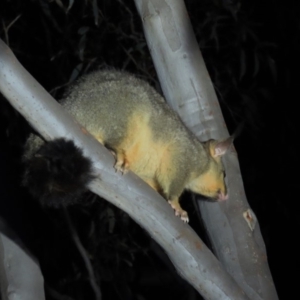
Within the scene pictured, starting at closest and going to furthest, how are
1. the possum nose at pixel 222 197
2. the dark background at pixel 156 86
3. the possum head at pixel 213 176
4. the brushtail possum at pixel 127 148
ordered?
the brushtail possum at pixel 127 148 → the possum nose at pixel 222 197 → the possum head at pixel 213 176 → the dark background at pixel 156 86

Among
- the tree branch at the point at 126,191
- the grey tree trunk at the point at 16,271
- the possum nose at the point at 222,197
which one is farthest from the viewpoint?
the possum nose at the point at 222,197

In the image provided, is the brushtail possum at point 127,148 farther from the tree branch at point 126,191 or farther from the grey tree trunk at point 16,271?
the grey tree trunk at point 16,271

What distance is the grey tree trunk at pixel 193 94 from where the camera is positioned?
3414mm

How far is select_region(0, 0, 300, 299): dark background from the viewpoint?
4.84m

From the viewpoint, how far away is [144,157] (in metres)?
3.45

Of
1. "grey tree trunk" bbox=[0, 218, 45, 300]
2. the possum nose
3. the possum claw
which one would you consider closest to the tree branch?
the possum claw

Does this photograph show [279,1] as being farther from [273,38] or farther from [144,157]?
[144,157]

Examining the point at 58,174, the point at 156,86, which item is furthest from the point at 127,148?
the point at 156,86

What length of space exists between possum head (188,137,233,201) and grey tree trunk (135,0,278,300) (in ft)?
0.14

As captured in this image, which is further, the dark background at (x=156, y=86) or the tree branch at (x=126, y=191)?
the dark background at (x=156, y=86)

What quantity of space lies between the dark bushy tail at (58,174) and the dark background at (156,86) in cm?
181

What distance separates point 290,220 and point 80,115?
270 cm

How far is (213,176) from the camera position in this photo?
12.8ft

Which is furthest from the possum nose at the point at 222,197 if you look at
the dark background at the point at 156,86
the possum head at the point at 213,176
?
the dark background at the point at 156,86
